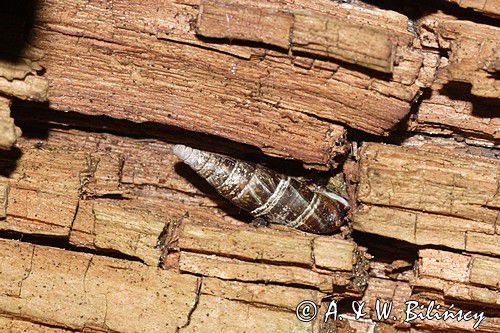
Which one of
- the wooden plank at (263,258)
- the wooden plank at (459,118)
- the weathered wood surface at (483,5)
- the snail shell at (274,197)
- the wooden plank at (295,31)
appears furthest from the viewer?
the snail shell at (274,197)

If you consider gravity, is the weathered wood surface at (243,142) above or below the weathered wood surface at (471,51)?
below

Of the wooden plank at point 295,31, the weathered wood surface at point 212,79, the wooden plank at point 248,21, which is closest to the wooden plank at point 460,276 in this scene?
the weathered wood surface at point 212,79

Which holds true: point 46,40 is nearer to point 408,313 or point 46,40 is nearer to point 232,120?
point 232,120

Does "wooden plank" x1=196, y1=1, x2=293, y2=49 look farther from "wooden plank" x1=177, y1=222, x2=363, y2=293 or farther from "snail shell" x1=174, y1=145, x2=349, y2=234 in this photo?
"wooden plank" x1=177, y1=222, x2=363, y2=293

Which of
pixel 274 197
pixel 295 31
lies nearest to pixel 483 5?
pixel 295 31

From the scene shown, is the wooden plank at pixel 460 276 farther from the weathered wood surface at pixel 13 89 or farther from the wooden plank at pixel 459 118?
the weathered wood surface at pixel 13 89

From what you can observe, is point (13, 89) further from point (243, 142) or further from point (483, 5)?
point (483, 5)

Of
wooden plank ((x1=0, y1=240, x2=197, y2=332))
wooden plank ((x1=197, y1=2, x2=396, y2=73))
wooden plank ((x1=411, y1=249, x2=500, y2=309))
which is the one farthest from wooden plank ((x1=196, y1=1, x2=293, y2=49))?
wooden plank ((x1=411, y1=249, x2=500, y2=309))

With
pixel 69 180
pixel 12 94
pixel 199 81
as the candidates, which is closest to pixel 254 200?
pixel 199 81
